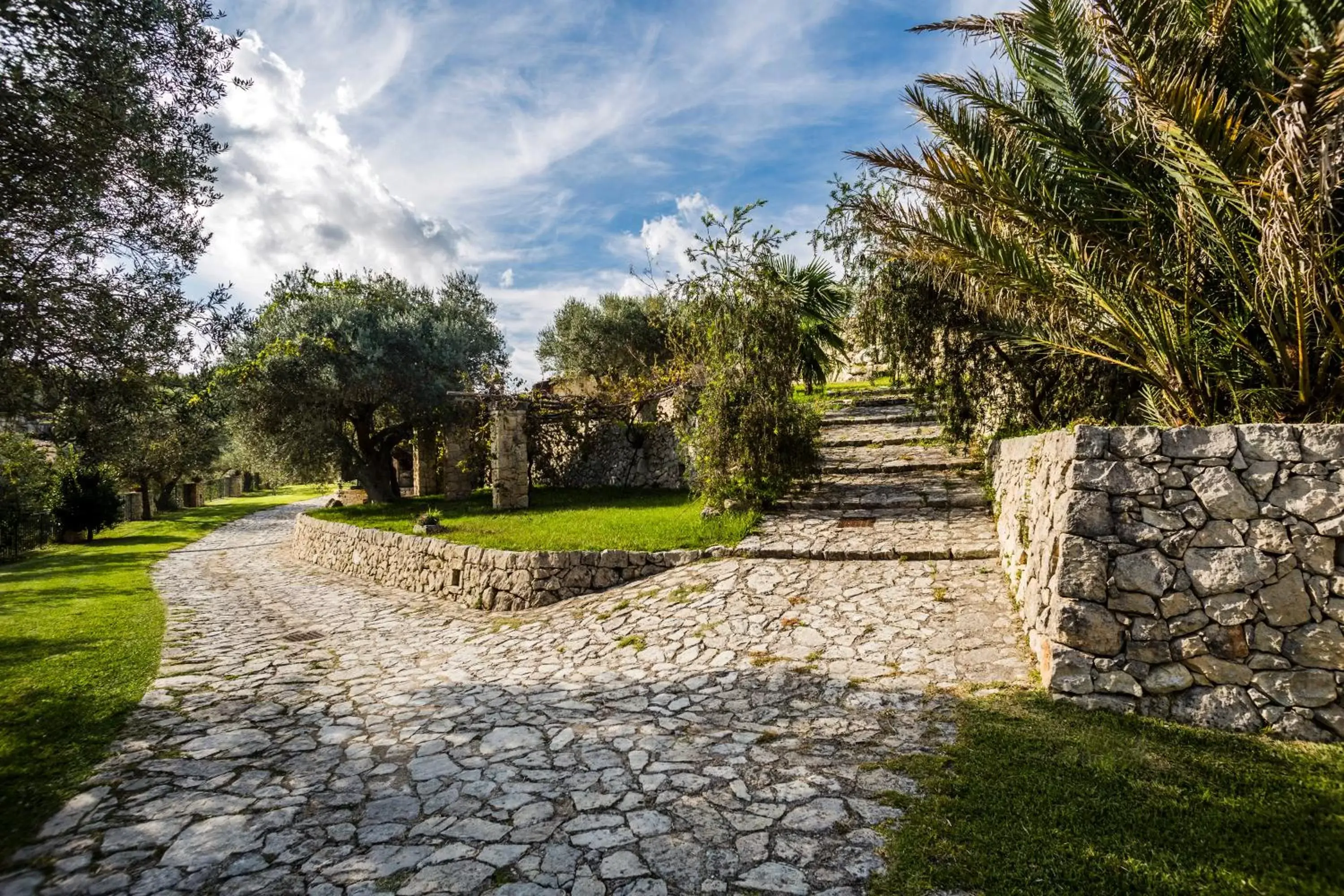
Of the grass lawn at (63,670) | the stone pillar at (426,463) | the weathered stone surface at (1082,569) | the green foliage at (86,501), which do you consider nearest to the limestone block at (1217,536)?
the weathered stone surface at (1082,569)

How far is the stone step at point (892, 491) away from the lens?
9.38m

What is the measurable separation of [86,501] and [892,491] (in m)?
22.7

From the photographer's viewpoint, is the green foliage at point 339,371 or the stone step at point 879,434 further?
the green foliage at point 339,371

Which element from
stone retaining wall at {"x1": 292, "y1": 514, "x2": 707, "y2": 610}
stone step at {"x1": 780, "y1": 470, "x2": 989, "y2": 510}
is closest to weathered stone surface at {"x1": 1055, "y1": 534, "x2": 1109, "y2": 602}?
stone retaining wall at {"x1": 292, "y1": 514, "x2": 707, "y2": 610}

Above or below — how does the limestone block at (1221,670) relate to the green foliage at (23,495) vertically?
below

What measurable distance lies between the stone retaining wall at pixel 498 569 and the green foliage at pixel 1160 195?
494 centimetres

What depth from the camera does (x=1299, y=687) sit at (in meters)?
4.11

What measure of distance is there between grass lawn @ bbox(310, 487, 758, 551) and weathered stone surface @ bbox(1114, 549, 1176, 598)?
4818 millimetres

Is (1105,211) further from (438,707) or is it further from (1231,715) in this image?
(438,707)

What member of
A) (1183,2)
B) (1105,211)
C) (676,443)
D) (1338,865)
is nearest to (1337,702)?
(1338,865)

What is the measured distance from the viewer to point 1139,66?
4.47 metres

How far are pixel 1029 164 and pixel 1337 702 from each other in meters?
4.69

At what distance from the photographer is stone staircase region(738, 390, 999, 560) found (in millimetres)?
7832

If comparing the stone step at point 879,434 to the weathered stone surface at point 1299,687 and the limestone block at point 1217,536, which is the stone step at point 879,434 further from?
the weathered stone surface at point 1299,687
